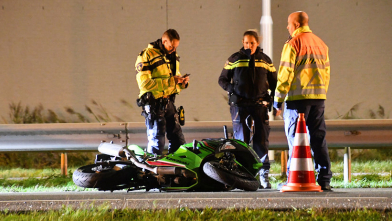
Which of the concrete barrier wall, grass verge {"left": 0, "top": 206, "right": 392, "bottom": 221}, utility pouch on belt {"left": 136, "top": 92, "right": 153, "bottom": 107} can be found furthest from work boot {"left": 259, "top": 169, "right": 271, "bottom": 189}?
the concrete barrier wall

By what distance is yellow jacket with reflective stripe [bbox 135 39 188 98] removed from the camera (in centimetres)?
662

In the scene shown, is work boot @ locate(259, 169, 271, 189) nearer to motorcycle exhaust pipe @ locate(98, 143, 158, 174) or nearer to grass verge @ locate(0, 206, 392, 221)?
motorcycle exhaust pipe @ locate(98, 143, 158, 174)

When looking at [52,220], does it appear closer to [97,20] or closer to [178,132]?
[178,132]

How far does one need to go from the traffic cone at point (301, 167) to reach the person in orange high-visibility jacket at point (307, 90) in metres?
0.34

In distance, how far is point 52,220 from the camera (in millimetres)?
3896

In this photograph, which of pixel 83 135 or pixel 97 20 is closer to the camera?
pixel 83 135

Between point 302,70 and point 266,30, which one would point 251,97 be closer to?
point 302,70

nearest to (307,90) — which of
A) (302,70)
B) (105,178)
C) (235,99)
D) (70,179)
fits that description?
(302,70)

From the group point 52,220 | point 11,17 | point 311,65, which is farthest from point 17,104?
point 52,220

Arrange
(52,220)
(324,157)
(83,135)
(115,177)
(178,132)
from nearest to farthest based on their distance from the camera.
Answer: (52,220)
(115,177)
(324,157)
(178,132)
(83,135)

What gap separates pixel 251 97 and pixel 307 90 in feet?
2.97

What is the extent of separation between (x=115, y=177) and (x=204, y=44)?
486 centimetres

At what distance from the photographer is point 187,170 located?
5566 mm

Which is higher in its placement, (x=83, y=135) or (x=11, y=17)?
(x=11, y=17)
